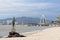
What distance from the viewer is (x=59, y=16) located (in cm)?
13500

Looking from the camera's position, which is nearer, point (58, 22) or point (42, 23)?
point (58, 22)

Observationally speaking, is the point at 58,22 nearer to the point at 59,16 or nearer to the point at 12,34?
the point at 59,16

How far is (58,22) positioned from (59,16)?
456 centimetres

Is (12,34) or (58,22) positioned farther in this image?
(58,22)

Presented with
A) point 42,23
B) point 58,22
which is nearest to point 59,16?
point 58,22

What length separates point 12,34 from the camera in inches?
1104

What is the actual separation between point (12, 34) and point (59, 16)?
109m

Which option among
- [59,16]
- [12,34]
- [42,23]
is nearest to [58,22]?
[59,16]

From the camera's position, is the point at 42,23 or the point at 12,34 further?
the point at 42,23

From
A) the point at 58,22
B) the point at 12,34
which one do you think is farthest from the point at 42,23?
the point at 12,34

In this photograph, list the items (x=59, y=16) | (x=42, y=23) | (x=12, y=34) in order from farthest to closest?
(x=42, y=23) → (x=59, y=16) → (x=12, y=34)

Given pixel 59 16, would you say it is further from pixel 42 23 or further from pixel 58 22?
pixel 42 23

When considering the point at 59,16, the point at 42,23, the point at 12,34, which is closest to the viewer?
the point at 12,34

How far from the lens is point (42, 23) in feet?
513
